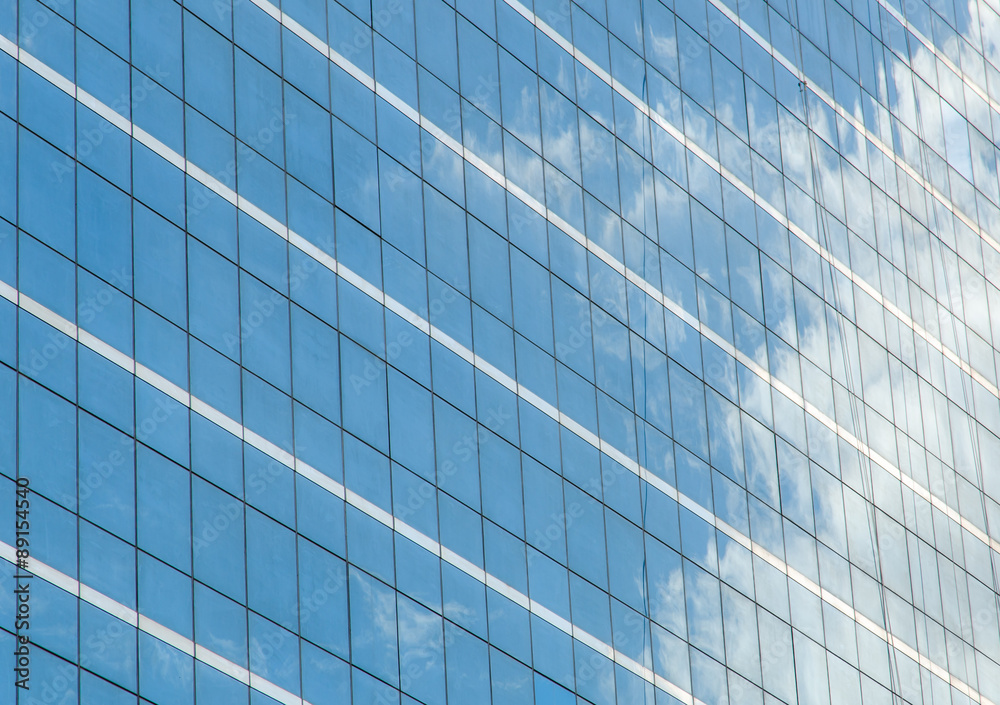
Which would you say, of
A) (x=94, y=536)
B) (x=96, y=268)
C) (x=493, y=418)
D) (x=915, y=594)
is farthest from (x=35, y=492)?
(x=915, y=594)

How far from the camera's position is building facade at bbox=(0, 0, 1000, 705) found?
135 feet

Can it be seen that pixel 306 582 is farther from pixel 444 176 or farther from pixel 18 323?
pixel 444 176

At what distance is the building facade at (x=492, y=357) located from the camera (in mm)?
41250

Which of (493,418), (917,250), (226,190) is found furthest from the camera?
(917,250)

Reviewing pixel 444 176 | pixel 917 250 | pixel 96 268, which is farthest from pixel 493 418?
pixel 917 250

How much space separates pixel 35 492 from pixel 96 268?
18.2ft

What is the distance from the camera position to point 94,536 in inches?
1567

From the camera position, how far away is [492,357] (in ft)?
170

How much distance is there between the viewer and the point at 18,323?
3984 cm

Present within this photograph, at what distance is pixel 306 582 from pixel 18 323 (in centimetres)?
915

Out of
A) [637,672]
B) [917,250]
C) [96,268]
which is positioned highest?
[917,250]

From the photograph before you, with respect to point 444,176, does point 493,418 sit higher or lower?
lower

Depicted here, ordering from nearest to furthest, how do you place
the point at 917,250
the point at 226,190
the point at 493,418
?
1. the point at 226,190
2. the point at 493,418
3. the point at 917,250

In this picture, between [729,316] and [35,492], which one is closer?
[35,492]
